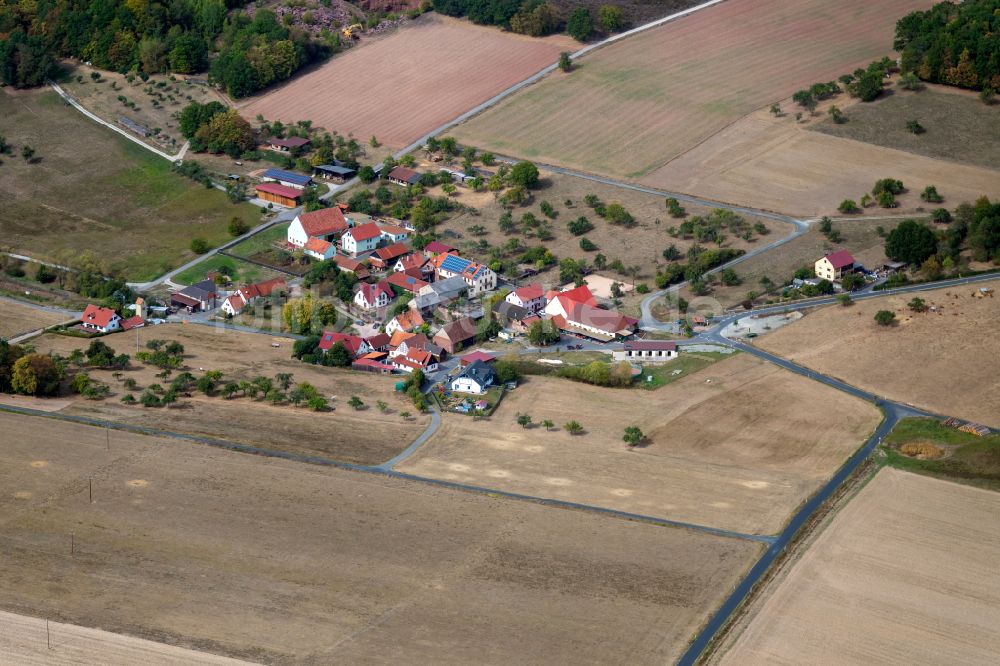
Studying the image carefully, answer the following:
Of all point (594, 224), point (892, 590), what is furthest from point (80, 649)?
point (594, 224)

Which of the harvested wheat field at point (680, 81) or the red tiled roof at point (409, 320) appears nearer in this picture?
the red tiled roof at point (409, 320)

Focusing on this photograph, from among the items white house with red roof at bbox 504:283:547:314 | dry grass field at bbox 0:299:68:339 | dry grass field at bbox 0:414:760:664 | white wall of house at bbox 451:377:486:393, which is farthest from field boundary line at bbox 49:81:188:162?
dry grass field at bbox 0:414:760:664

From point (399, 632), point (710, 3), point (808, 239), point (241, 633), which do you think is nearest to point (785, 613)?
point (399, 632)

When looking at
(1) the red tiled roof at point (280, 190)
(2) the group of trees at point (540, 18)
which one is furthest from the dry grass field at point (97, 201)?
(2) the group of trees at point (540, 18)

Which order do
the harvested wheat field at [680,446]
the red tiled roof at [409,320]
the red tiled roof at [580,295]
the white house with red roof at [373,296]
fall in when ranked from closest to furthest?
the harvested wheat field at [680,446]
the red tiled roof at [409,320]
the red tiled roof at [580,295]
the white house with red roof at [373,296]

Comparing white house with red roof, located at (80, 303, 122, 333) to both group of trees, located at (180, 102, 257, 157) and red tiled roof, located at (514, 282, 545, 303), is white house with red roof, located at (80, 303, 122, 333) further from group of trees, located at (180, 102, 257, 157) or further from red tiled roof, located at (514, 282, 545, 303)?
group of trees, located at (180, 102, 257, 157)

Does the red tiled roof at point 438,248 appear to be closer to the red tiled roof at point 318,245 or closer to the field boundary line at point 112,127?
the red tiled roof at point 318,245
